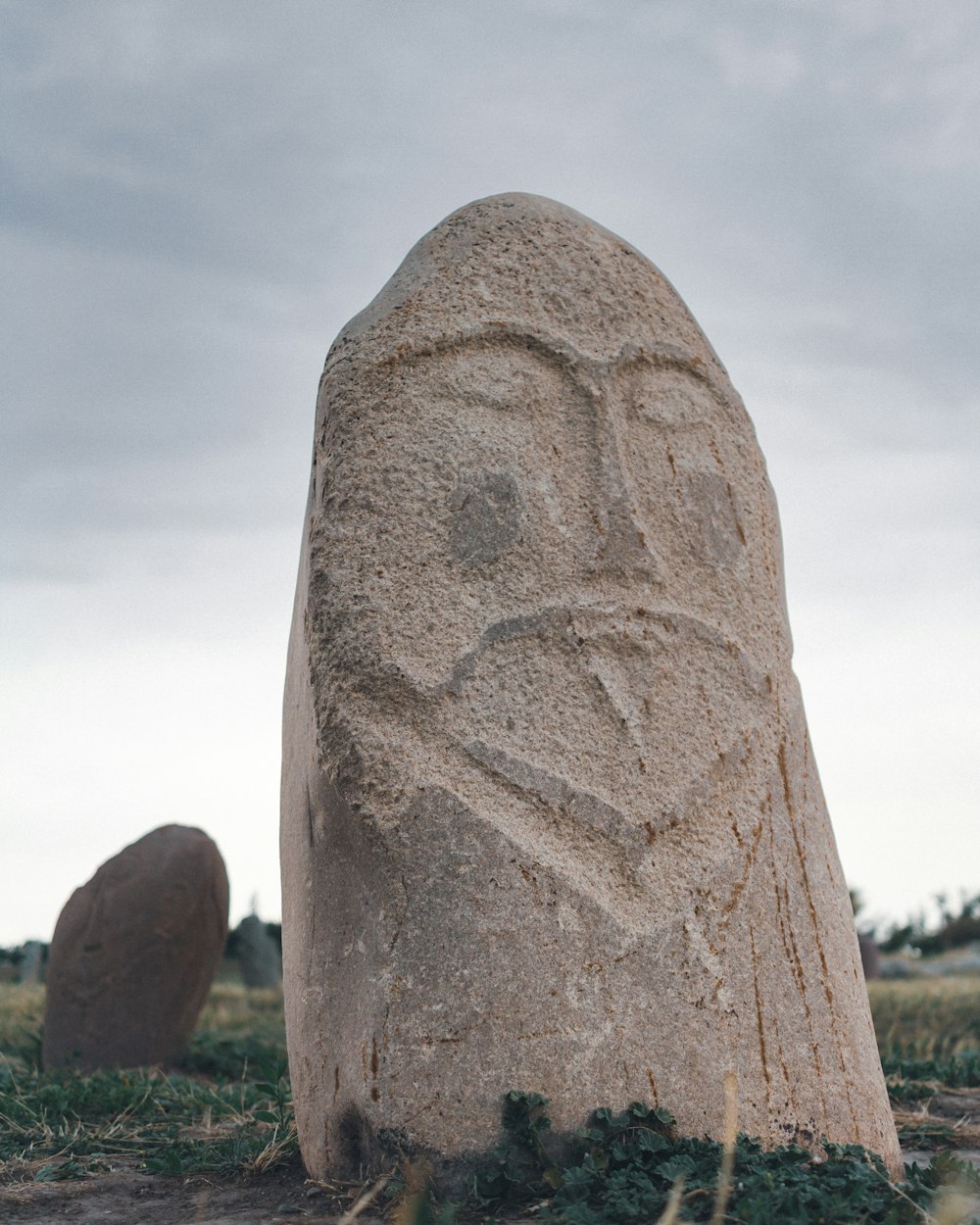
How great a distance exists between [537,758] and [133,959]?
4766 millimetres

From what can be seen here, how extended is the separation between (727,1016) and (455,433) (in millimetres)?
1665

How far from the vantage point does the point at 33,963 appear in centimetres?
1697

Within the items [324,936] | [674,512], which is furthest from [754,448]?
[324,936]

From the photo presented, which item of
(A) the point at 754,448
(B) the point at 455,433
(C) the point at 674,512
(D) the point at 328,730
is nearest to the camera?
(D) the point at 328,730

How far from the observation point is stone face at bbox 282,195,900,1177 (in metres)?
2.93

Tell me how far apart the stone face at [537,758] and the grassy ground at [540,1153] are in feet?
0.39

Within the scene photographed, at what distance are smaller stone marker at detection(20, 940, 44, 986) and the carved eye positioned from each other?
14626 mm

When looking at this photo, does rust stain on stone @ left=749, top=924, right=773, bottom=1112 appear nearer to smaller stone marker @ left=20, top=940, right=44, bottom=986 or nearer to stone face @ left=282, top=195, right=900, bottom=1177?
stone face @ left=282, top=195, right=900, bottom=1177

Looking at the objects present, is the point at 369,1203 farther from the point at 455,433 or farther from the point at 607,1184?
the point at 455,433

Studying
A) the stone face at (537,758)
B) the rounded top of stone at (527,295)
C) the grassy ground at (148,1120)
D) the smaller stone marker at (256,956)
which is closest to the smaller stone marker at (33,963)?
the smaller stone marker at (256,956)

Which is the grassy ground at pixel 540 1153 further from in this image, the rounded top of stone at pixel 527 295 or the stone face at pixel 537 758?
the rounded top of stone at pixel 527 295

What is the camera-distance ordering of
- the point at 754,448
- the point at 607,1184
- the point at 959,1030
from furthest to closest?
the point at 959,1030 → the point at 754,448 → the point at 607,1184

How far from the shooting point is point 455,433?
3342 millimetres

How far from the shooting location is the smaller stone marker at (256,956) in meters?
13.9
